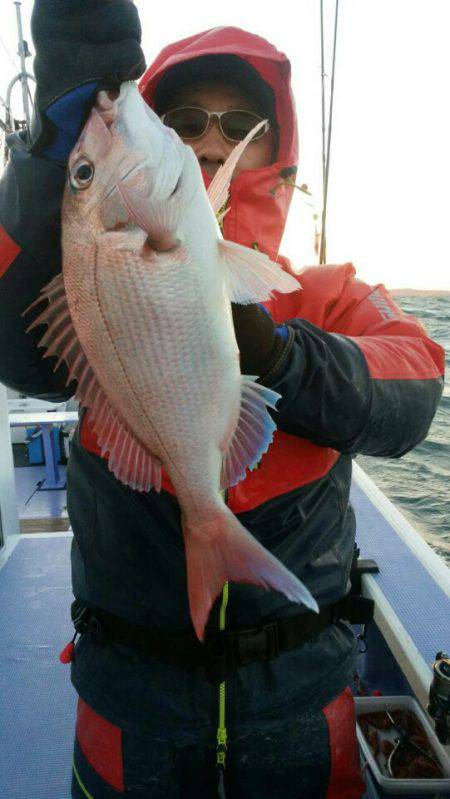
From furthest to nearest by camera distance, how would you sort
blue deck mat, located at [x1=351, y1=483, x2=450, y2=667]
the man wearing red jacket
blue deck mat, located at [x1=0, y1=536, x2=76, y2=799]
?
blue deck mat, located at [x1=351, y1=483, x2=450, y2=667], blue deck mat, located at [x1=0, y1=536, x2=76, y2=799], the man wearing red jacket

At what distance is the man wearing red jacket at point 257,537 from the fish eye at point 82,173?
0.35 feet

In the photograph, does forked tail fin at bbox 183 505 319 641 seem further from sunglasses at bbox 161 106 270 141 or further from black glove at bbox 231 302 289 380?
sunglasses at bbox 161 106 270 141

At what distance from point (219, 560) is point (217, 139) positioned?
137cm

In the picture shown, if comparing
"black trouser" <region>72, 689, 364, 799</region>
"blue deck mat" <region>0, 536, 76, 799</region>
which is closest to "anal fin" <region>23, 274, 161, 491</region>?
"black trouser" <region>72, 689, 364, 799</region>

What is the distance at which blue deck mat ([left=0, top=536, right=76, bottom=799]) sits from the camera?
7.21 ft

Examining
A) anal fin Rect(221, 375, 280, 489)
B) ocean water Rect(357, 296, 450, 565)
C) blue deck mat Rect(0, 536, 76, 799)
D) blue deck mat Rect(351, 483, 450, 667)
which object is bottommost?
ocean water Rect(357, 296, 450, 565)

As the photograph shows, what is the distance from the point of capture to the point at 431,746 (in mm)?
2287

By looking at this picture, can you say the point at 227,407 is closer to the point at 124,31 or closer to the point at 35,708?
the point at 124,31

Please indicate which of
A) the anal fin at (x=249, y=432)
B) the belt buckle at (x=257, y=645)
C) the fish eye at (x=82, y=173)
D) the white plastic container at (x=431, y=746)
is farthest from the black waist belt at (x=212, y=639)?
the fish eye at (x=82, y=173)

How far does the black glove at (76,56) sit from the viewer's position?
1.21 metres

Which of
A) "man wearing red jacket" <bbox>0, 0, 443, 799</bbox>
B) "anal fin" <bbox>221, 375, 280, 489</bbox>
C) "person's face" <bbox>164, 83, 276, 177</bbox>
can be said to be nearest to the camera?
"anal fin" <bbox>221, 375, 280, 489</bbox>

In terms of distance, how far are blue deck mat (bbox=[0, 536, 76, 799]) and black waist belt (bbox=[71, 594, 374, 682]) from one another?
3.35ft

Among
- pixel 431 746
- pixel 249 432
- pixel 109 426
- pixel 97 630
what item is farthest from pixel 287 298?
pixel 431 746

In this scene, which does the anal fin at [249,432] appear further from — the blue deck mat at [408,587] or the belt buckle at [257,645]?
the blue deck mat at [408,587]
